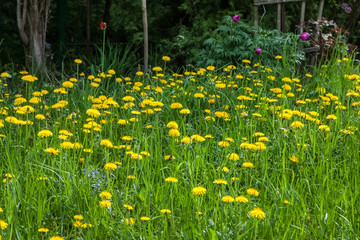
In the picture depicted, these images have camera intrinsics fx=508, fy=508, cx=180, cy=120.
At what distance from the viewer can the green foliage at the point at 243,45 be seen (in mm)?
5480

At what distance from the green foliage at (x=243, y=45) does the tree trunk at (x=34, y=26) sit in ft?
5.66

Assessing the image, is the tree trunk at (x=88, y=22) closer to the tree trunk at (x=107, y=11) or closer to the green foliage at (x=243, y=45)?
the tree trunk at (x=107, y=11)

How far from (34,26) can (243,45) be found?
2238 mm

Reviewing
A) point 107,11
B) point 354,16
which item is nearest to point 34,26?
point 107,11

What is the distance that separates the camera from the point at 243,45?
5.60m

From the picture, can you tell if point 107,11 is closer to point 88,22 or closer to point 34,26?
point 88,22

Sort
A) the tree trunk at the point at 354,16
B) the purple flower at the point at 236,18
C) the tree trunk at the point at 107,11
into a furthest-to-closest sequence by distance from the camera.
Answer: the tree trunk at the point at 354,16 < the tree trunk at the point at 107,11 < the purple flower at the point at 236,18

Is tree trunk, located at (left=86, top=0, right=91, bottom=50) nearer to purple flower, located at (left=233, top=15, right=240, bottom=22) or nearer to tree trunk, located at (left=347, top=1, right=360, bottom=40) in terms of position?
purple flower, located at (left=233, top=15, right=240, bottom=22)

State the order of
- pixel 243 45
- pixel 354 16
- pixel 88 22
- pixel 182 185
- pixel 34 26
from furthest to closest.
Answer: pixel 354 16 → pixel 88 22 → pixel 243 45 → pixel 34 26 → pixel 182 185

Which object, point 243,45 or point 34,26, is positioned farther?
point 243,45

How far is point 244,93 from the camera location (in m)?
4.13

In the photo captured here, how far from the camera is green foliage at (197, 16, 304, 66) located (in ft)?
18.0

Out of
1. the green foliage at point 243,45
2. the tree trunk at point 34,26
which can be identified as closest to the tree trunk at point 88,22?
the tree trunk at point 34,26

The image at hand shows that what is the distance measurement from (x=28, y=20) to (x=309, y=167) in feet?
11.7
